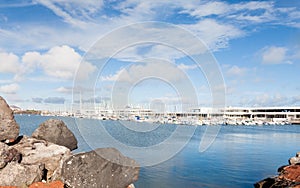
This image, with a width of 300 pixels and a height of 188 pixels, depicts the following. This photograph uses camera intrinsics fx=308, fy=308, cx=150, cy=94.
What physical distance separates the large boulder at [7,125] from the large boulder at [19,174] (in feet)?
13.1

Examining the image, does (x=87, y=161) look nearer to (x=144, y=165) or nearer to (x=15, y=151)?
(x=15, y=151)

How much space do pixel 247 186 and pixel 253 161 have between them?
577 inches

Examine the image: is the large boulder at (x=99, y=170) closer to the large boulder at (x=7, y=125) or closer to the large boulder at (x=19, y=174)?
the large boulder at (x=19, y=174)

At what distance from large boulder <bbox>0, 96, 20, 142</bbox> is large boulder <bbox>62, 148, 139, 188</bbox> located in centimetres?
547

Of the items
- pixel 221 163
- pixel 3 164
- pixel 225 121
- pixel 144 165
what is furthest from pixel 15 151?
pixel 225 121

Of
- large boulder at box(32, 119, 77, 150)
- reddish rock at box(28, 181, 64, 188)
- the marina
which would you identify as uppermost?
the marina

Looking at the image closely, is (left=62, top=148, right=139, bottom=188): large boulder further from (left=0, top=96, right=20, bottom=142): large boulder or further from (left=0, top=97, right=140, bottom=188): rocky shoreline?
(left=0, top=96, right=20, bottom=142): large boulder

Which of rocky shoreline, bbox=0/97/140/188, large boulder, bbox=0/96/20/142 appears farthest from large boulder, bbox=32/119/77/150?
large boulder, bbox=0/96/20/142

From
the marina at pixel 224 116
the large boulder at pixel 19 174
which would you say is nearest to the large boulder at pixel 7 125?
the large boulder at pixel 19 174

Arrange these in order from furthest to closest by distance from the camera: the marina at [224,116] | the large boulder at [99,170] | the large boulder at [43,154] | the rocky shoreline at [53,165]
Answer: the marina at [224,116] < the large boulder at [43,154] < the large boulder at [99,170] < the rocky shoreline at [53,165]

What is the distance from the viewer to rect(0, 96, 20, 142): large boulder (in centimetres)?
2138

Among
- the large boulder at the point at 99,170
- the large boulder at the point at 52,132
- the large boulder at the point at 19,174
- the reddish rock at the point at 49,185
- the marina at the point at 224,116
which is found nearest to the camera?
the large boulder at the point at 19,174

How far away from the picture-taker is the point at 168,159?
39.4 m

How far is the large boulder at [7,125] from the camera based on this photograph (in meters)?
21.4
